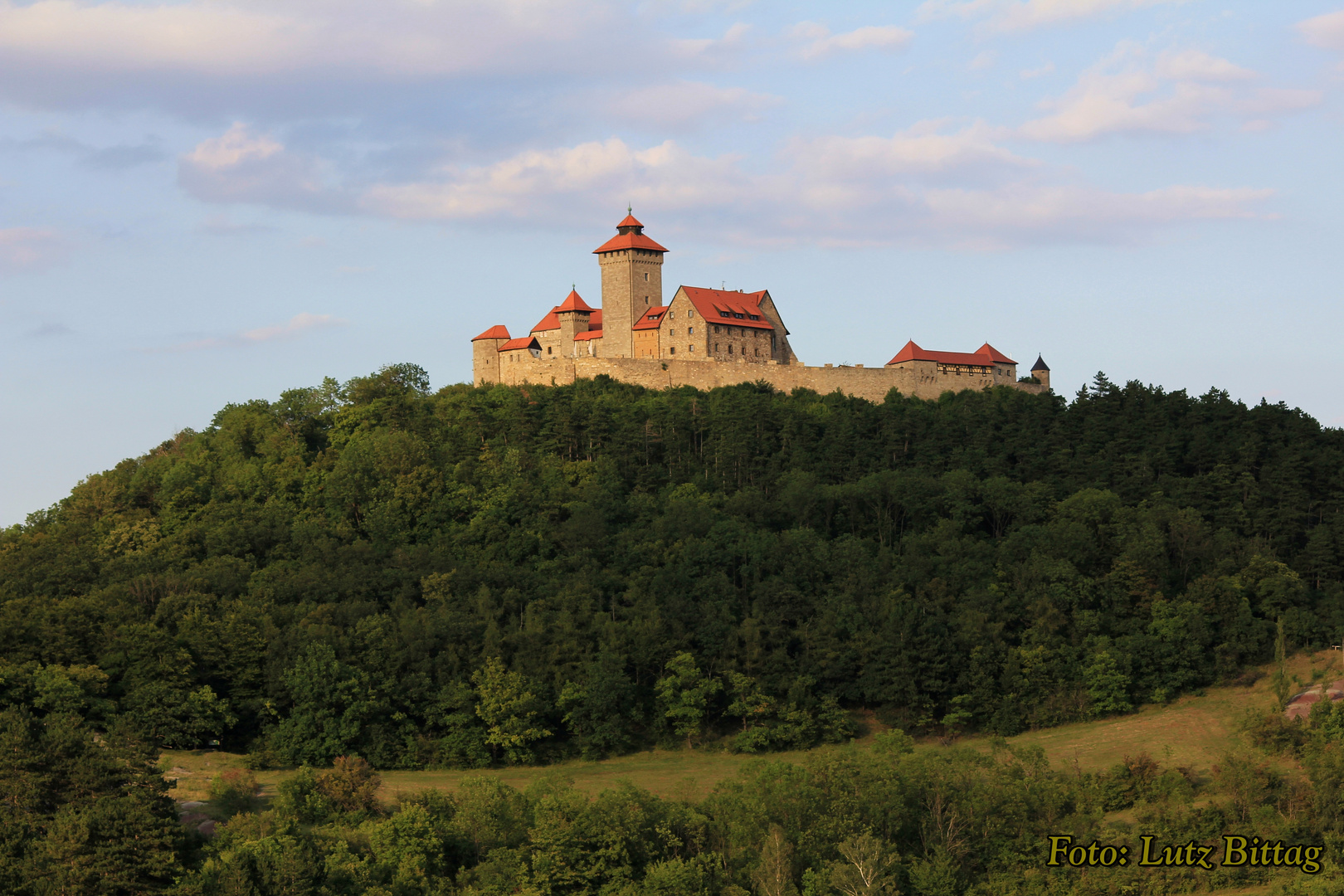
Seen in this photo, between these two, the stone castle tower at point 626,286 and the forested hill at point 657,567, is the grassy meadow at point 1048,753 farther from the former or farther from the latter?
the stone castle tower at point 626,286

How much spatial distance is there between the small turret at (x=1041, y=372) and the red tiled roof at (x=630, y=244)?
24625 mm

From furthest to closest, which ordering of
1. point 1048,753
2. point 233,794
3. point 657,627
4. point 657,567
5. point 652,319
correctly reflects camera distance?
point 652,319 → point 657,567 → point 657,627 → point 1048,753 → point 233,794

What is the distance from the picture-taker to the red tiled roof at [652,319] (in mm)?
87875

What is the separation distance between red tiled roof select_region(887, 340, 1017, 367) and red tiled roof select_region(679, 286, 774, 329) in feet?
27.1

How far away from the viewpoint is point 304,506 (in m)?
76.8

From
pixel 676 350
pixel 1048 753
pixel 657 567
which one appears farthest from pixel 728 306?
pixel 1048 753

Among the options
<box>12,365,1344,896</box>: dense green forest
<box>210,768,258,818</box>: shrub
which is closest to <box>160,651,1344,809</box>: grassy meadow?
<box>210,768,258,818</box>: shrub

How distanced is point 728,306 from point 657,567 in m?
24.5

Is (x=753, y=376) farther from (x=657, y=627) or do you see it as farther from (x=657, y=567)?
(x=657, y=627)

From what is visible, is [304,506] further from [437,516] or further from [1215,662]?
[1215,662]

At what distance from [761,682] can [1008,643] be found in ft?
38.3

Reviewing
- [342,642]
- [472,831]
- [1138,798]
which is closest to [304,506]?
[342,642]

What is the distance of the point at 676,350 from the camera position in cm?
8675

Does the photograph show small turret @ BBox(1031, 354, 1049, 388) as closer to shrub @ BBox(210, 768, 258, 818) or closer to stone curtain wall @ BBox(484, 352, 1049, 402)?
stone curtain wall @ BBox(484, 352, 1049, 402)
